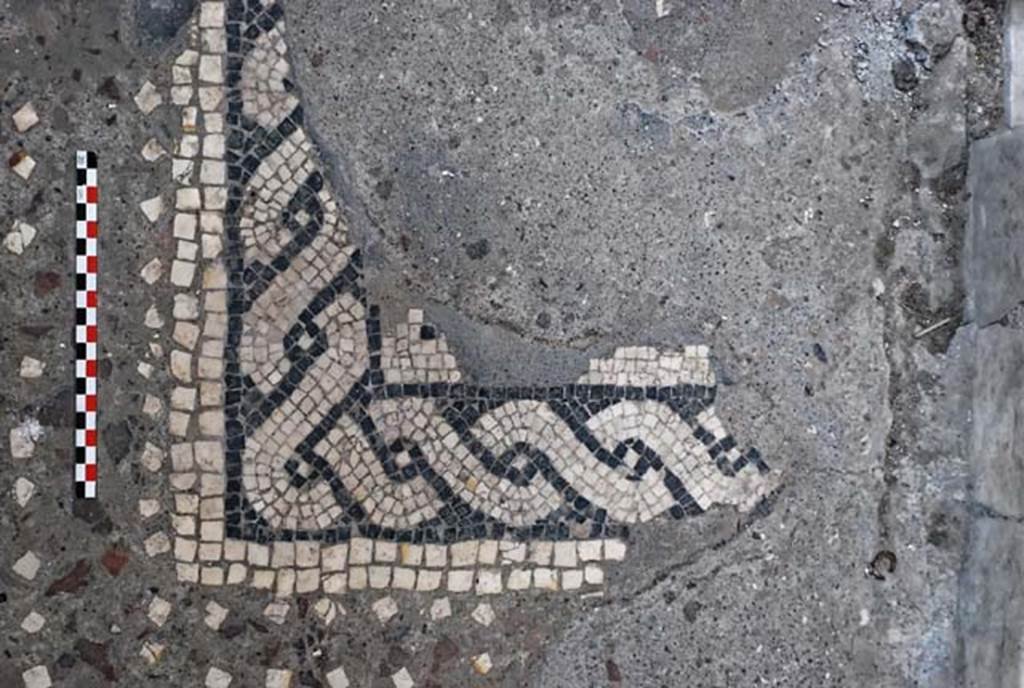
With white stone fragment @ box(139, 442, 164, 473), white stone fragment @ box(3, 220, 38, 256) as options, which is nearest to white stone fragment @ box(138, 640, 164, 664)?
white stone fragment @ box(139, 442, 164, 473)

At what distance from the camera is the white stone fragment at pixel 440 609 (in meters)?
3.50

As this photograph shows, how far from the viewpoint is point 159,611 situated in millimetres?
3430

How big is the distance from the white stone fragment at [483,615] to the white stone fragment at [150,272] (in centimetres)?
144

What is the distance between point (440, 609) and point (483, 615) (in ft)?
0.45

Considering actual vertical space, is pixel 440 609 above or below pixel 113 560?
below

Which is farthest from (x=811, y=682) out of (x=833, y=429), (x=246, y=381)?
(x=246, y=381)

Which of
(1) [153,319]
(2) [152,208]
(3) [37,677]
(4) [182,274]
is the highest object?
(2) [152,208]

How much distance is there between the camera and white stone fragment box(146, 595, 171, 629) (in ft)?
11.3

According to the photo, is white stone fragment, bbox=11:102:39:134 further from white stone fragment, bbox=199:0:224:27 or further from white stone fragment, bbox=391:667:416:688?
white stone fragment, bbox=391:667:416:688

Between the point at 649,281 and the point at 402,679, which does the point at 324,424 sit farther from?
the point at 649,281

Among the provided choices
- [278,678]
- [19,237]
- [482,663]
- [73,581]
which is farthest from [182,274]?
[482,663]

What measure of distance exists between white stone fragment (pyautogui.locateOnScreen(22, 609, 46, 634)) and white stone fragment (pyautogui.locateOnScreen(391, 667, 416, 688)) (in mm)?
1089

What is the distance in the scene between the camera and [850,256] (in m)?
3.59

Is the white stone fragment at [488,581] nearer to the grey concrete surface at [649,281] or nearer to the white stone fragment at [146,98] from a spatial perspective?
the grey concrete surface at [649,281]
